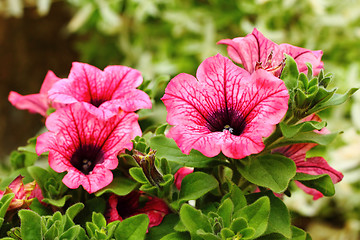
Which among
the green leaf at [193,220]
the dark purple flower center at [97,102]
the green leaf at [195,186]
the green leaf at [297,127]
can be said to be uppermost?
the dark purple flower center at [97,102]

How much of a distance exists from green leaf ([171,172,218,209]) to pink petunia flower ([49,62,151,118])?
99 mm

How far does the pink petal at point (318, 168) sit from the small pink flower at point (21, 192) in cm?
31

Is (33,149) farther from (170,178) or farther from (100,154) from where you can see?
(170,178)

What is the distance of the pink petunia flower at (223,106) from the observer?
417 mm

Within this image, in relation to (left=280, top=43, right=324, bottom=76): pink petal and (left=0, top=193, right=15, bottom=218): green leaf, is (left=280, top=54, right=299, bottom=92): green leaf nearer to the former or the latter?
(left=280, top=43, right=324, bottom=76): pink petal

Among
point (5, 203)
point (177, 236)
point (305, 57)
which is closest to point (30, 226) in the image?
point (5, 203)

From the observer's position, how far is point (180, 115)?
1.48ft

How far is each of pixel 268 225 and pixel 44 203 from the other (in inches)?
10.0

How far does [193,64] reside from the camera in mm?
2074

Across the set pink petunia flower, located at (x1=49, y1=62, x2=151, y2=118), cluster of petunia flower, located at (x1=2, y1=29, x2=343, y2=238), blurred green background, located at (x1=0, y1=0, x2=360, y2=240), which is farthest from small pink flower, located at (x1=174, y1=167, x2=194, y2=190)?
blurred green background, located at (x1=0, y1=0, x2=360, y2=240)

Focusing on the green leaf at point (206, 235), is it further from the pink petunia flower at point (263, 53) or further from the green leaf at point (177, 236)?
the pink petunia flower at point (263, 53)

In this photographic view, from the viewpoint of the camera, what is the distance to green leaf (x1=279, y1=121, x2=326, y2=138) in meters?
0.42

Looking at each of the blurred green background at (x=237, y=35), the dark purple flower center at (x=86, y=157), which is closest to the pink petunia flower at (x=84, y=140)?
the dark purple flower center at (x=86, y=157)

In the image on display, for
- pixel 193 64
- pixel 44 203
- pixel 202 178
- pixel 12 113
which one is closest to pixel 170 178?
pixel 202 178
